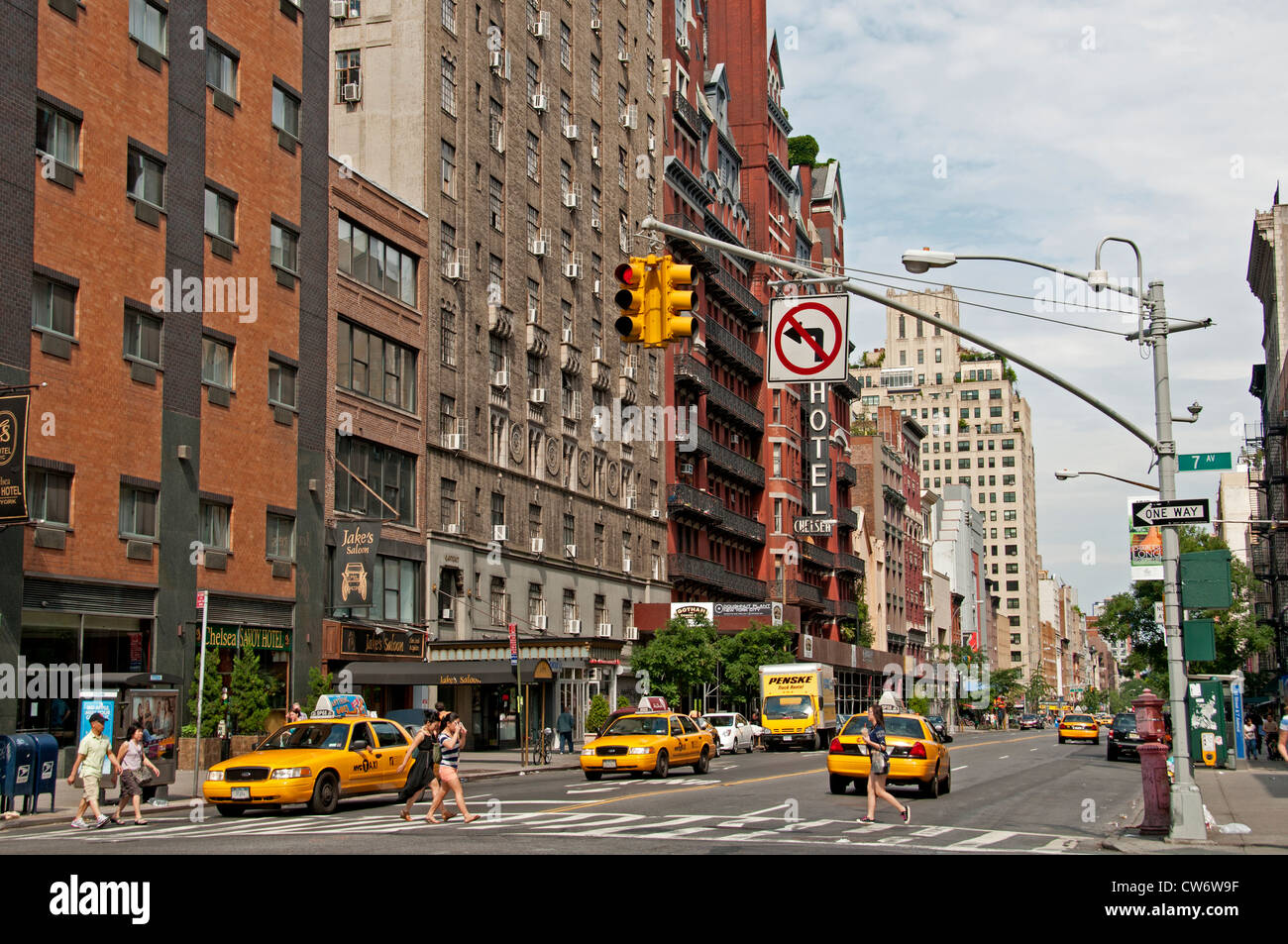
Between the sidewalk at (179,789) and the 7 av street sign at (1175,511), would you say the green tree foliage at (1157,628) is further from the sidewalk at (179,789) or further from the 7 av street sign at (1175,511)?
the 7 av street sign at (1175,511)

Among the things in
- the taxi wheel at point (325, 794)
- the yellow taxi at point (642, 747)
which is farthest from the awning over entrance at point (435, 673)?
the taxi wheel at point (325, 794)

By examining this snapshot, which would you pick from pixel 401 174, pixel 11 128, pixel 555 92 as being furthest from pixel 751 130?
pixel 11 128

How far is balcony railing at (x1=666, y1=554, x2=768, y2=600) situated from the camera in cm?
7194

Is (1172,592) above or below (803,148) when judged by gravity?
below

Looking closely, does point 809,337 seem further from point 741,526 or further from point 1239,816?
point 741,526

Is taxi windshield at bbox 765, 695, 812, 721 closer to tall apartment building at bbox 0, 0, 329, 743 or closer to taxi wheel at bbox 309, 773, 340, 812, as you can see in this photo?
tall apartment building at bbox 0, 0, 329, 743

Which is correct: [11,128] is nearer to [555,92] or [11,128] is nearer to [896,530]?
[555,92]

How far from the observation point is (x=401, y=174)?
5003 cm

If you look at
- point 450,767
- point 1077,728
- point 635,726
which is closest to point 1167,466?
point 450,767

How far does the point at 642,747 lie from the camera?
106 ft

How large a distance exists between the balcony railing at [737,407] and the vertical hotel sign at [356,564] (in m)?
38.1

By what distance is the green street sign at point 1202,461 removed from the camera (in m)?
21.4

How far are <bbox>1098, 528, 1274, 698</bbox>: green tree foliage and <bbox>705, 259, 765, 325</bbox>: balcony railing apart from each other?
28.4m

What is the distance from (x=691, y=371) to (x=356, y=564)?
1368 inches
